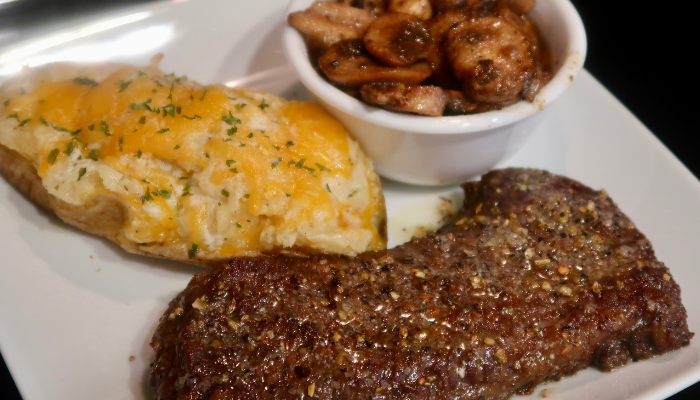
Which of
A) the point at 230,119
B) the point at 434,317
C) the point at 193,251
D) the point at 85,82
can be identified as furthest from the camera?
the point at 85,82

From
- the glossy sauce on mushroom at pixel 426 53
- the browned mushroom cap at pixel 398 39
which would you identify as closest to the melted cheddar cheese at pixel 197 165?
the glossy sauce on mushroom at pixel 426 53

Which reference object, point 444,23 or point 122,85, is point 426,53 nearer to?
point 444,23

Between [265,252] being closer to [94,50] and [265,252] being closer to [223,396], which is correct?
[223,396]

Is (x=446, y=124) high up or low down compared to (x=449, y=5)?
down

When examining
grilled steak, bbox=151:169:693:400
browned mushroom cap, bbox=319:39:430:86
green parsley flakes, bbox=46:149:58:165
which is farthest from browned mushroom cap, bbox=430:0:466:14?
green parsley flakes, bbox=46:149:58:165

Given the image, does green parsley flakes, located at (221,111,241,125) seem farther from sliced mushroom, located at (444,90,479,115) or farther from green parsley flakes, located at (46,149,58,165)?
sliced mushroom, located at (444,90,479,115)

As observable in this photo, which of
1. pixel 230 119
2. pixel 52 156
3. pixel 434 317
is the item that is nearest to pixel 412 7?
pixel 230 119
